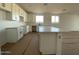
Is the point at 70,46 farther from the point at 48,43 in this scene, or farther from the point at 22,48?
the point at 22,48

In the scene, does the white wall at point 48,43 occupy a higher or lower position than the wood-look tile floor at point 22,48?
higher

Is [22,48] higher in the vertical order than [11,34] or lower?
lower

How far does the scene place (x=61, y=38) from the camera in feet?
10.0

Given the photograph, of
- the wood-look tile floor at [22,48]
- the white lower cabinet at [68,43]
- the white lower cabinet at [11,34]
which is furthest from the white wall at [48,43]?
the white lower cabinet at [11,34]

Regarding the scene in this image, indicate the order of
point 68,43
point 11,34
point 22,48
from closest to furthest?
point 68,43
point 22,48
point 11,34

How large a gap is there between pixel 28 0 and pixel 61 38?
8.55ft

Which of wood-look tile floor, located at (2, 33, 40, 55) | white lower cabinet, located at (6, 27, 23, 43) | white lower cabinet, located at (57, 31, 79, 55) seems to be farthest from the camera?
white lower cabinet, located at (6, 27, 23, 43)

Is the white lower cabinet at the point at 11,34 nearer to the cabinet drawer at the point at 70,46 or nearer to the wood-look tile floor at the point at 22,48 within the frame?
the wood-look tile floor at the point at 22,48

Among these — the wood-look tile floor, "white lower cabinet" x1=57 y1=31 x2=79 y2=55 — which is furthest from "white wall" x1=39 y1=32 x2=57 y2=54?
the wood-look tile floor

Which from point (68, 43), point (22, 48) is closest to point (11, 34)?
point (22, 48)

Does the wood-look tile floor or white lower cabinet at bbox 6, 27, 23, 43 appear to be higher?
white lower cabinet at bbox 6, 27, 23, 43

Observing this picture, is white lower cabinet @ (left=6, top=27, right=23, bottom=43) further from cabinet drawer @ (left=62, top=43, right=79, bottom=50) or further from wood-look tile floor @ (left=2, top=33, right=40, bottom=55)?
cabinet drawer @ (left=62, top=43, right=79, bottom=50)

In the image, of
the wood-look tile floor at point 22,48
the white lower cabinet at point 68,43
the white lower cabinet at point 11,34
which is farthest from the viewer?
the white lower cabinet at point 11,34
